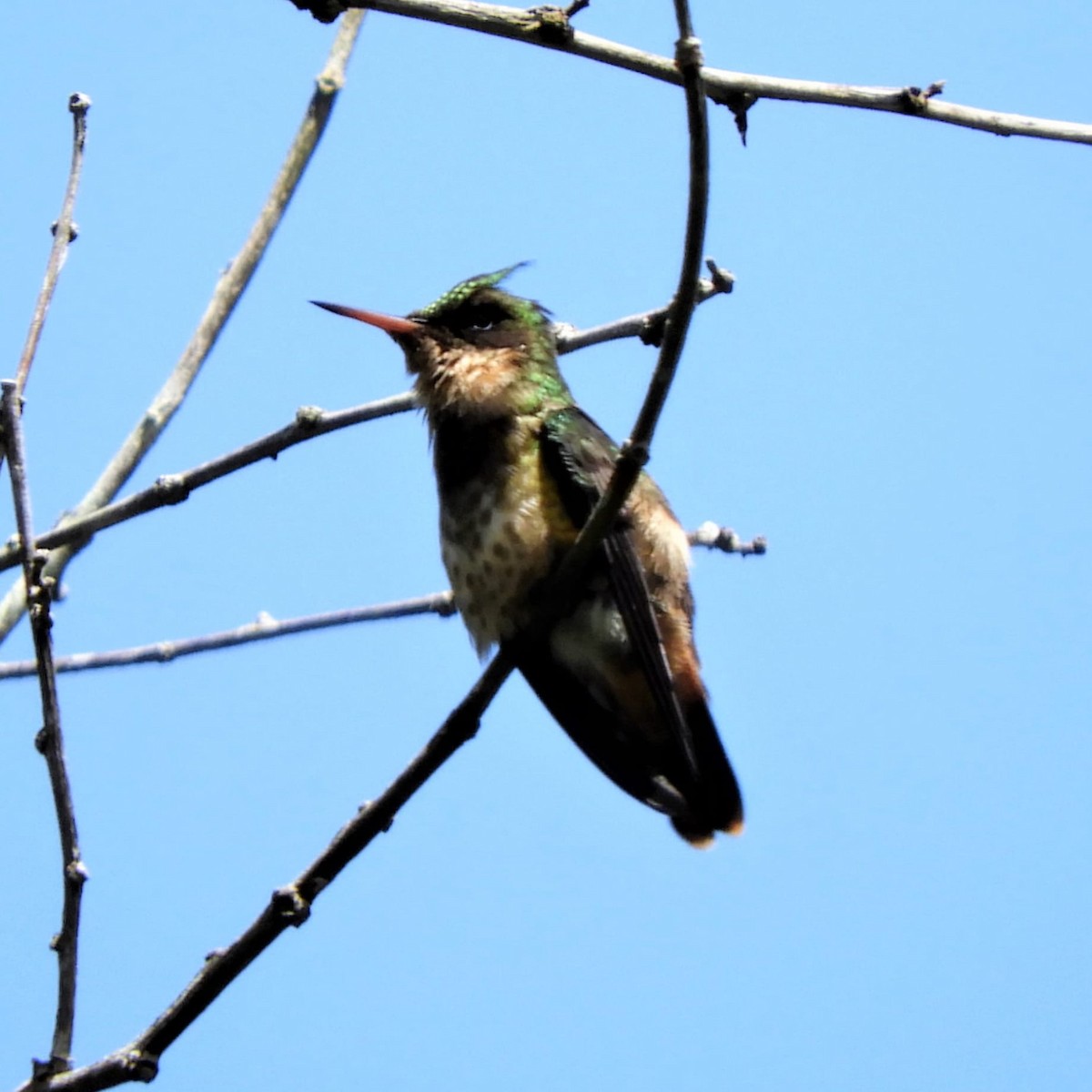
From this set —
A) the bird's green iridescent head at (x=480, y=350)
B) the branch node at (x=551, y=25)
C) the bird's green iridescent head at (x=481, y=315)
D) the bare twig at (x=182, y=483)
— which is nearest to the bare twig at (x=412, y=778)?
the branch node at (x=551, y=25)

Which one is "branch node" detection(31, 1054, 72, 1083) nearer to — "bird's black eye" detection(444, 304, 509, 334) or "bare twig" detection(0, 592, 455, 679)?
"bare twig" detection(0, 592, 455, 679)

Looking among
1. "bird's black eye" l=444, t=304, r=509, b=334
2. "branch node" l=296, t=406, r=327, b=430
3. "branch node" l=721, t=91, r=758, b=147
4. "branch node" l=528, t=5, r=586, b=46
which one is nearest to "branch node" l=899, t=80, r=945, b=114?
"branch node" l=721, t=91, r=758, b=147

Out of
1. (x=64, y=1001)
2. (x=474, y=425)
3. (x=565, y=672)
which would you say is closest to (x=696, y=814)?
(x=565, y=672)

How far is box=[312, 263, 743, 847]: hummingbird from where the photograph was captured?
4504 millimetres

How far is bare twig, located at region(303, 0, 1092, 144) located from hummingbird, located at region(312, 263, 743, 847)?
163 cm

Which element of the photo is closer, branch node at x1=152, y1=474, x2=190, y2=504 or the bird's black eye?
branch node at x1=152, y1=474, x2=190, y2=504

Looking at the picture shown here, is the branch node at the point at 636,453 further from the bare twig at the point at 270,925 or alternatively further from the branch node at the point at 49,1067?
the branch node at the point at 49,1067

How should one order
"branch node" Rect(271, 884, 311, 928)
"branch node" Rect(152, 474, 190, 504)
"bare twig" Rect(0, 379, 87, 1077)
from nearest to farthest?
"bare twig" Rect(0, 379, 87, 1077)
"branch node" Rect(271, 884, 311, 928)
"branch node" Rect(152, 474, 190, 504)

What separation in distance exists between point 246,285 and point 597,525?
1.38m

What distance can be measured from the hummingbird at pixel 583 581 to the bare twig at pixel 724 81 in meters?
1.63

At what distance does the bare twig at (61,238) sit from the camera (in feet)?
10.4

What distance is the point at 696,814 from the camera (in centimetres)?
459

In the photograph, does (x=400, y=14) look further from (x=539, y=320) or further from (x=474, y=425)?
(x=539, y=320)

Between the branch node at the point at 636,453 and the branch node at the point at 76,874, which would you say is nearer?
the branch node at the point at 76,874
